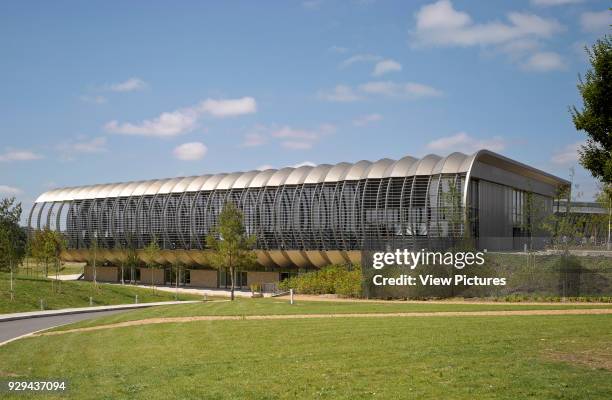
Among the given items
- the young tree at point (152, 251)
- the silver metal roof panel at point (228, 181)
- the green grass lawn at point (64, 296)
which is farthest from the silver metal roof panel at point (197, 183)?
the green grass lawn at point (64, 296)

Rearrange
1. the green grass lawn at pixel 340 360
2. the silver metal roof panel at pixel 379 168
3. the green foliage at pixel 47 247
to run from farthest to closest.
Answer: the silver metal roof panel at pixel 379 168, the green foliage at pixel 47 247, the green grass lawn at pixel 340 360

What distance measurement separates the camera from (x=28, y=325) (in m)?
30.8

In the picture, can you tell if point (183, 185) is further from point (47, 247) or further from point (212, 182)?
point (47, 247)

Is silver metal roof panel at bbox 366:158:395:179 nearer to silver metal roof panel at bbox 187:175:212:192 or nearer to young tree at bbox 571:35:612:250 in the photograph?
silver metal roof panel at bbox 187:175:212:192

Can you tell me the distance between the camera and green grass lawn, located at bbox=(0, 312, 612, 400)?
40.0 ft

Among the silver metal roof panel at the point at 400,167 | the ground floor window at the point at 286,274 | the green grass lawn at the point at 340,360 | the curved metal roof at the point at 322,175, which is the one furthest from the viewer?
the ground floor window at the point at 286,274

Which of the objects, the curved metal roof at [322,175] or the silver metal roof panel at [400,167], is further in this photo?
the silver metal roof panel at [400,167]

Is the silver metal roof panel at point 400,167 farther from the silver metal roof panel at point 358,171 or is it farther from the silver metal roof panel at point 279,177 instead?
the silver metal roof panel at point 279,177

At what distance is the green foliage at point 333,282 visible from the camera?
4097 cm

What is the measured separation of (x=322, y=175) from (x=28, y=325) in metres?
30.8

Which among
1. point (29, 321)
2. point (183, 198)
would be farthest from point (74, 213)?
point (29, 321)

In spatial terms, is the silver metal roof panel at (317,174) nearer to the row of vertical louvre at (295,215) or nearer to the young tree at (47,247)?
the row of vertical louvre at (295,215)

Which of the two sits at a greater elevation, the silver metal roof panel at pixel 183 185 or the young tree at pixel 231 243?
the silver metal roof panel at pixel 183 185

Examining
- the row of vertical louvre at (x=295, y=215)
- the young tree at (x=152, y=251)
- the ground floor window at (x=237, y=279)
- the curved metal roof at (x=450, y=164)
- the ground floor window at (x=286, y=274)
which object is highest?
the curved metal roof at (x=450, y=164)
